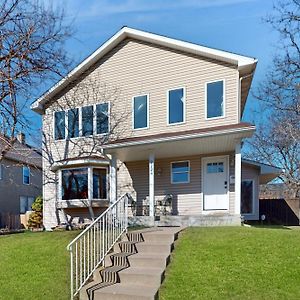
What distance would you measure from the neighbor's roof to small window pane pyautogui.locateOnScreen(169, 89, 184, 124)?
1.68 metres

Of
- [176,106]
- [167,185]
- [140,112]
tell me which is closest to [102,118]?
[140,112]

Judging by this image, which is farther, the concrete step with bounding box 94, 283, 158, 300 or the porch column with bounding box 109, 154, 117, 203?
the porch column with bounding box 109, 154, 117, 203

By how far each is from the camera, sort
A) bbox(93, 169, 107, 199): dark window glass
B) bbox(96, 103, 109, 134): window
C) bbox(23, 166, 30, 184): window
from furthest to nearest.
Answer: bbox(23, 166, 30, 184): window < bbox(96, 103, 109, 134): window < bbox(93, 169, 107, 199): dark window glass

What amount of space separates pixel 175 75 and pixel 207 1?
2830mm

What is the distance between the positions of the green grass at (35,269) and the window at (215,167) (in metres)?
5.61

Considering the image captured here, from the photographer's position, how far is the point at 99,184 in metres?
14.0

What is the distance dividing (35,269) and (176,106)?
7896mm

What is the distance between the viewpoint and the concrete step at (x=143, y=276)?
588 centimetres

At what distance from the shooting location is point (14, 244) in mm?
9102

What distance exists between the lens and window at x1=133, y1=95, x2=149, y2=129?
43.5 feet

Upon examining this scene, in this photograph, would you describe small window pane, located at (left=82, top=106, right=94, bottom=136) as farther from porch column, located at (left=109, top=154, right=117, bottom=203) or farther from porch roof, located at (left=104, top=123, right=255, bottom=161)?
porch column, located at (left=109, top=154, right=117, bottom=203)

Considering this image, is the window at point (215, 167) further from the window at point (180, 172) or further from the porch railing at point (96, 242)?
the porch railing at point (96, 242)

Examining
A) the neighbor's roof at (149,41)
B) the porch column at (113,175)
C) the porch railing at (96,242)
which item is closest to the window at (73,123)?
the neighbor's roof at (149,41)

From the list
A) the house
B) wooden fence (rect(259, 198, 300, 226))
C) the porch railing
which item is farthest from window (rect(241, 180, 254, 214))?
the house
